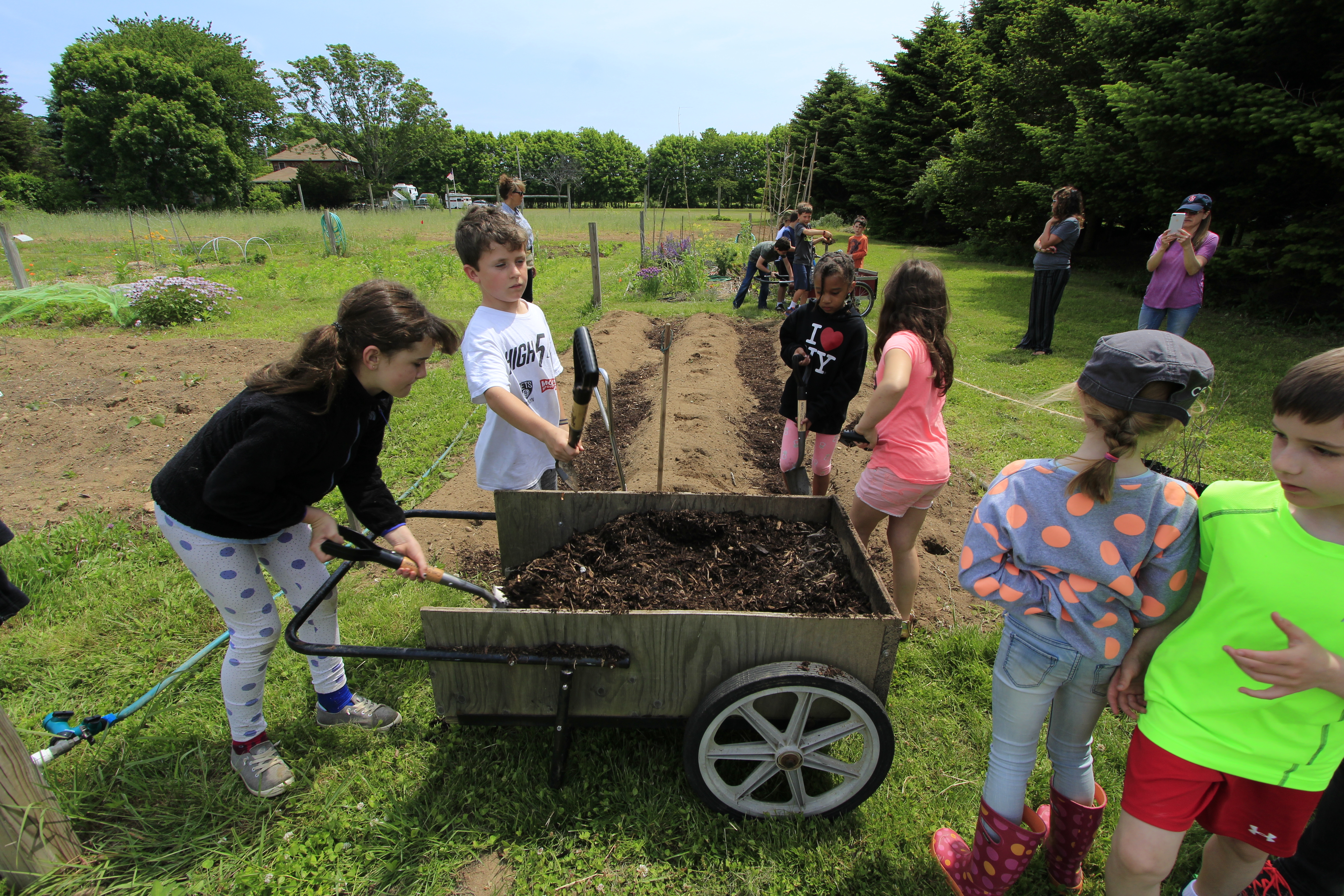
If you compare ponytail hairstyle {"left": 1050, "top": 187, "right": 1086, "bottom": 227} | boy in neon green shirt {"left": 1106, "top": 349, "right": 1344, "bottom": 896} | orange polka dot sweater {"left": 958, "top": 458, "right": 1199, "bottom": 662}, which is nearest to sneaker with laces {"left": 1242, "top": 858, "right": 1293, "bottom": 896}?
boy in neon green shirt {"left": 1106, "top": 349, "right": 1344, "bottom": 896}

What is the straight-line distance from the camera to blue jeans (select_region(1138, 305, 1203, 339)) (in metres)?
6.20

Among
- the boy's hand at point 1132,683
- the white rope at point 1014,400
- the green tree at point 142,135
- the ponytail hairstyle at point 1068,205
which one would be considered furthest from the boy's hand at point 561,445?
the green tree at point 142,135

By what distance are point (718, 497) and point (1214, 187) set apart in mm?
12153

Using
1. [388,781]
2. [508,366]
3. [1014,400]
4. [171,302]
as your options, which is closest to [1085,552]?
[508,366]

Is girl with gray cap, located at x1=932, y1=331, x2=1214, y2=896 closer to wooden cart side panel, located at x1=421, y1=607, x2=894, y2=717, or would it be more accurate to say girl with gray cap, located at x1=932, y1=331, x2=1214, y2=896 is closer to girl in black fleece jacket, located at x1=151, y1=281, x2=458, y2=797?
wooden cart side panel, located at x1=421, y1=607, x2=894, y2=717

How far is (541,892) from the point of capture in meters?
1.93

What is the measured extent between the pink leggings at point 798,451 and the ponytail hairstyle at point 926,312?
84cm

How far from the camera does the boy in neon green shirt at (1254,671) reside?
122cm

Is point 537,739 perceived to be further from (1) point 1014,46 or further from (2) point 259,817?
(1) point 1014,46

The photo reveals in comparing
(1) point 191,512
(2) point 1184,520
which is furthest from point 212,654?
(2) point 1184,520

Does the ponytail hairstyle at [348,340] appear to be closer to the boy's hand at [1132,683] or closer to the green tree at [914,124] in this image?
the boy's hand at [1132,683]

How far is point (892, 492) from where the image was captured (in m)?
2.63

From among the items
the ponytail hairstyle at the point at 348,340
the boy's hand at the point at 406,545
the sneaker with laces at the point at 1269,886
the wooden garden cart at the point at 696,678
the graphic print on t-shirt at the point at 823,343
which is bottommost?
the sneaker with laces at the point at 1269,886

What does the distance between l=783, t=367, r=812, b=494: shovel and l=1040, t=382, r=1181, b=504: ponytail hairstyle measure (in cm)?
156
